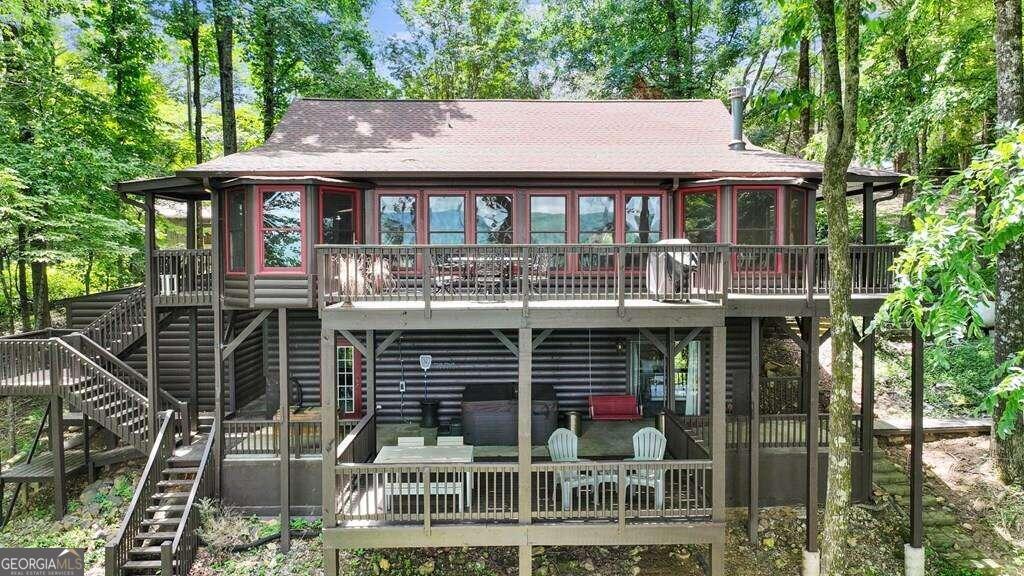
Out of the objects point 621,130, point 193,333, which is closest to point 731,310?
point 621,130

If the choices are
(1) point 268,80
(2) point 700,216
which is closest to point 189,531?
(2) point 700,216

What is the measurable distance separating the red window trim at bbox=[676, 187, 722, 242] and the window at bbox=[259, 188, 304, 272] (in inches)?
293

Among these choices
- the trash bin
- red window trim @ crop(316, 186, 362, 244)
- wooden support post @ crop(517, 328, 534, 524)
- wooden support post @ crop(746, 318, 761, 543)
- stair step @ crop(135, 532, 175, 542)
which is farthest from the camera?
the trash bin

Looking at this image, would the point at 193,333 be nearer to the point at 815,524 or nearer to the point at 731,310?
the point at 731,310

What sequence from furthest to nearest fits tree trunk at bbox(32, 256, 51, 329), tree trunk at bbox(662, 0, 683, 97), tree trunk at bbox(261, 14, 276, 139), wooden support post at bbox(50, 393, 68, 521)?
tree trunk at bbox(662, 0, 683, 97), tree trunk at bbox(261, 14, 276, 139), tree trunk at bbox(32, 256, 51, 329), wooden support post at bbox(50, 393, 68, 521)

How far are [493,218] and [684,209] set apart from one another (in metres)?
3.99

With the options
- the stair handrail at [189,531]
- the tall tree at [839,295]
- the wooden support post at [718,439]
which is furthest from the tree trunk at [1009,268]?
the stair handrail at [189,531]

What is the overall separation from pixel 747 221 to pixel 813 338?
2523 millimetres

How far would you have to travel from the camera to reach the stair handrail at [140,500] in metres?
7.63

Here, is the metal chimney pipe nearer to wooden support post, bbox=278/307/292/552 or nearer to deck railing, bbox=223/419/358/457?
wooden support post, bbox=278/307/292/552

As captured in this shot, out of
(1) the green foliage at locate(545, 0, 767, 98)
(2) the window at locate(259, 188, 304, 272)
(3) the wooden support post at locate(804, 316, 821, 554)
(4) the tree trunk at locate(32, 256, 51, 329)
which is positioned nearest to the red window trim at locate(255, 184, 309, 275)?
(2) the window at locate(259, 188, 304, 272)

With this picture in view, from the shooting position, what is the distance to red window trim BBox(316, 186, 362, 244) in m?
9.05

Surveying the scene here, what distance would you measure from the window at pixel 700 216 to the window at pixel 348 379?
8.13m

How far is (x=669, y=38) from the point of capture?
68.5 ft
